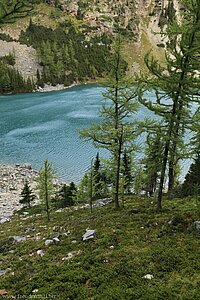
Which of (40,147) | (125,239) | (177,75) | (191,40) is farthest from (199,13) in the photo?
(40,147)

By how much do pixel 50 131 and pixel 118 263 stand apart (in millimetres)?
62072

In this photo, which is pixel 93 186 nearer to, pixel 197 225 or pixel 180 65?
pixel 197 225

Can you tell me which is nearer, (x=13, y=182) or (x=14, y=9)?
(x=14, y=9)

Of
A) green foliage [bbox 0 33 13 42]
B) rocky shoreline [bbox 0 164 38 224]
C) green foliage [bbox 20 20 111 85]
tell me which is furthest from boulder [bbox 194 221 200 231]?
green foliage [bbox 0 33 13 42]

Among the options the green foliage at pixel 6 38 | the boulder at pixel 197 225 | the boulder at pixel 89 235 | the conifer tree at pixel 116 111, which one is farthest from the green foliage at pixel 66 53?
the boulder at pixel 197 225

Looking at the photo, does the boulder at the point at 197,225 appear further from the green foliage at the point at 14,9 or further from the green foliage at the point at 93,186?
the green foliage at the point at 14,9

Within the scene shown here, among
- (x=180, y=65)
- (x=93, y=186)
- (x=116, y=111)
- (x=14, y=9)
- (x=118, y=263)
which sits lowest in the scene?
(x=93, y=186)

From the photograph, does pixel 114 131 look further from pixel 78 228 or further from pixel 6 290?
pixel 6 290

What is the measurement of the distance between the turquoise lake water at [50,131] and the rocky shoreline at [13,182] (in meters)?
2.89

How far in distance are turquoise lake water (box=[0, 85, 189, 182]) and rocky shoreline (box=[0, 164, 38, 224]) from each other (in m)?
2.89

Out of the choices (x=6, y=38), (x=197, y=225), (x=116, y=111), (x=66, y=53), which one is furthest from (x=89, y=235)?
(x=6, y=38)

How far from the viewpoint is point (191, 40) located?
15.9 metres

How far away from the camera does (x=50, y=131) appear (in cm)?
7388

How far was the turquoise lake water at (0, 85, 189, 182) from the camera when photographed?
5806cm
